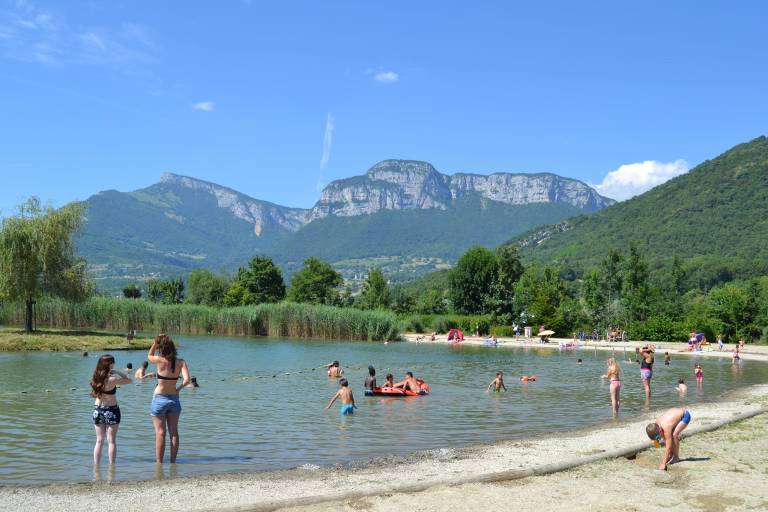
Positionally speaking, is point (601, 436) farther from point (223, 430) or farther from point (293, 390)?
point (293, 390)

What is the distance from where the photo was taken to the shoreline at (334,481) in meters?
10.3

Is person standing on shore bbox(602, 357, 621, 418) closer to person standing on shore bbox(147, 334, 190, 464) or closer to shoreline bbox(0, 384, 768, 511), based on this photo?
shoreline bbox(0, 384, 768, 511)

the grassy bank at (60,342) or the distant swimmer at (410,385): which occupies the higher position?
the grassy bank at (60,342)

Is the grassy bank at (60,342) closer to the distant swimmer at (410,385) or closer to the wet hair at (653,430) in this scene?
the distant swimmer at (410,385)

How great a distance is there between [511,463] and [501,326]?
69.8 metres

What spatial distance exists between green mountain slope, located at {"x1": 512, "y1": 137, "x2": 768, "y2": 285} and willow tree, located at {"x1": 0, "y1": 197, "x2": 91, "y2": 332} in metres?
98.0

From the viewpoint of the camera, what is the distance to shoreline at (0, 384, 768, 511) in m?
10.3

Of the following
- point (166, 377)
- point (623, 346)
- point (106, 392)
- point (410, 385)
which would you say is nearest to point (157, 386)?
point (166, 377)

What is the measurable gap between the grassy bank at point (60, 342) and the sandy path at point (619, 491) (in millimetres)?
37442

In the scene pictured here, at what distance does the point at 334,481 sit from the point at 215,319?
59.5 metres

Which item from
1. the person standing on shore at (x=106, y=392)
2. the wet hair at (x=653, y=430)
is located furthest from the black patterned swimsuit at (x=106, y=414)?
the wet hair at (x=653, y=430)

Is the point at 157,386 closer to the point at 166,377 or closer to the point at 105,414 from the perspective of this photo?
the point at 166,377

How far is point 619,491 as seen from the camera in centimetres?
1090

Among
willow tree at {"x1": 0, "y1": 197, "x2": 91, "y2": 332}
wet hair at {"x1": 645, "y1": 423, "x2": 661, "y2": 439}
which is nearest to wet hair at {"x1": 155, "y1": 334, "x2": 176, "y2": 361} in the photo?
wet hair at {"x1": 645, "y1": 423, "x2": 661, "y2": 439}
